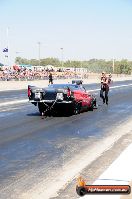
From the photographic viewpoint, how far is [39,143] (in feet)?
35.7

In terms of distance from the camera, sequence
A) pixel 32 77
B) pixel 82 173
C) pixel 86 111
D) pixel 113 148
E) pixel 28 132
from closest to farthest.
A: 1. pixel 82 173
2. pixel 113 148
3. pixel 28 132
4. pixel 86 111
5. pixel 32 77

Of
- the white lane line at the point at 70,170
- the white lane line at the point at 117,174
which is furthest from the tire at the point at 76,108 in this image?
the white lane line at the point at 117,174

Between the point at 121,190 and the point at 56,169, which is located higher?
the point at 121,190

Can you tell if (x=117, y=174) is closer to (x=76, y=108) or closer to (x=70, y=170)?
(x=70, y=170)

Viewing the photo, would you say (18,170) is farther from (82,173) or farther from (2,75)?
(2,75)

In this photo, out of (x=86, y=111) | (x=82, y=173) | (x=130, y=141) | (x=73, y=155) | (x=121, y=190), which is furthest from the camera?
(x=86, y=111)

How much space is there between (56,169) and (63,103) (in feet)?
33.1

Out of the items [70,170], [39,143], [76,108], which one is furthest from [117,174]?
[76,108]

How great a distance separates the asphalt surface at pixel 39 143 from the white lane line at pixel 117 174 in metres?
0.91

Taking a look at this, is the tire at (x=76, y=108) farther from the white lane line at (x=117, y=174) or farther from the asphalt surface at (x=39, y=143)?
the white lane line at (x=117, y=174)

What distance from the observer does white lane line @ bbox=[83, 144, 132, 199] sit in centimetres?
644

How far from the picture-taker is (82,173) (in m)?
7.48

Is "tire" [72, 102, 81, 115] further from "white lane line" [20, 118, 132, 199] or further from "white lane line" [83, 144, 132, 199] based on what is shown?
"white lane line" [83, 144, 132, 199]

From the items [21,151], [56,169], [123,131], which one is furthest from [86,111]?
[56,169]
